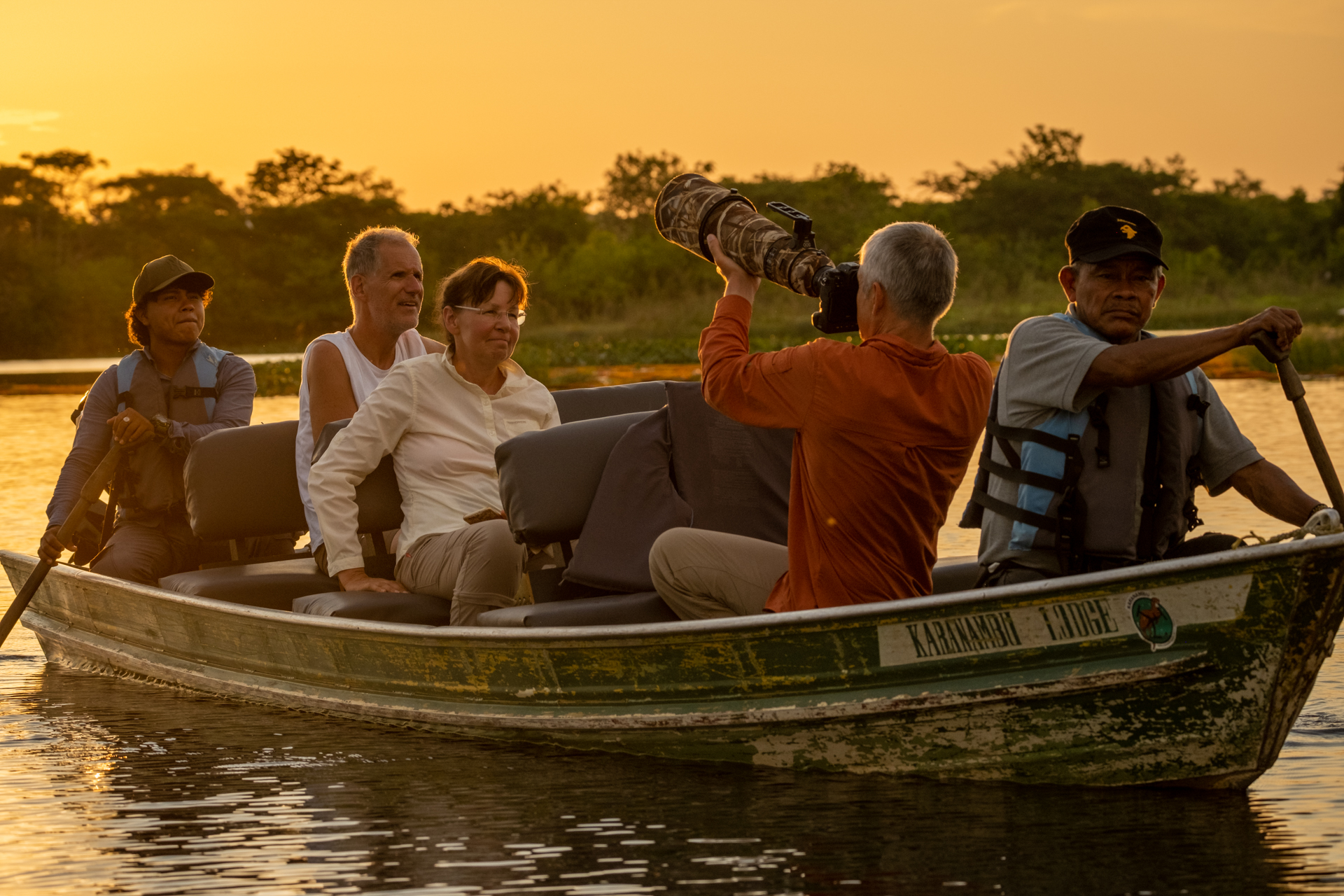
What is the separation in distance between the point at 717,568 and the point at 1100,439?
0.98 meters

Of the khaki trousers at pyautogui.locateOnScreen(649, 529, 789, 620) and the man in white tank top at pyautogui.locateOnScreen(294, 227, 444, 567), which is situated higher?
the man in white tank top at pyautogui.locateOnScreen(294, 227, 444, 567)

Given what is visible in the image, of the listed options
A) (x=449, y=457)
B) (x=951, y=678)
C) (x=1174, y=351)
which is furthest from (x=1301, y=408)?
(x=449, y=457)

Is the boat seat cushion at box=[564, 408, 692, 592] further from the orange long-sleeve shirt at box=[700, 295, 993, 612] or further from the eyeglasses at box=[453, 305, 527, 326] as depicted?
the orange long-sleeve shirt at box=[700, 295, 993, 612]

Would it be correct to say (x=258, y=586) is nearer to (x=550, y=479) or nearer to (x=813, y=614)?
(x=550, y=479)

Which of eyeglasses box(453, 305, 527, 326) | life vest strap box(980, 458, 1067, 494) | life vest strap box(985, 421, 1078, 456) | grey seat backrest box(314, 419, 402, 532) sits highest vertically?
eyeglasses box(453, 305, 527, 326)

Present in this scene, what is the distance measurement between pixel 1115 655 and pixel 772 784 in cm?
98

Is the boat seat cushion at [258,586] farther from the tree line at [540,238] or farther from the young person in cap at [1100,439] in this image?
the tree line at [540,238]

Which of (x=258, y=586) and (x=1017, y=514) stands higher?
(x=1017, y=514)

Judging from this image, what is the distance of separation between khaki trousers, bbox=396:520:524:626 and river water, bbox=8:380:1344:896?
419 mm

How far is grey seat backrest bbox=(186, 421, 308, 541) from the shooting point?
545 cm

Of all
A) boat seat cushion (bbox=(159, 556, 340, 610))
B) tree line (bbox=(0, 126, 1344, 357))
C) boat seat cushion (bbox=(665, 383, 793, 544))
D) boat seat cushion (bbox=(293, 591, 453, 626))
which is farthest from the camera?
tree line (bbox=(0, 126, 1344, 357))

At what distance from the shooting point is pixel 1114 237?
3.59m

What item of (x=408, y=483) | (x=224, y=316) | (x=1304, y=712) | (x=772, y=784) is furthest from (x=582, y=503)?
(x=224, y=316)

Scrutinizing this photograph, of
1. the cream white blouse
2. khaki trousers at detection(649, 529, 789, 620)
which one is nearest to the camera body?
khaki trousers at detection(649, 529, 789, 620)
